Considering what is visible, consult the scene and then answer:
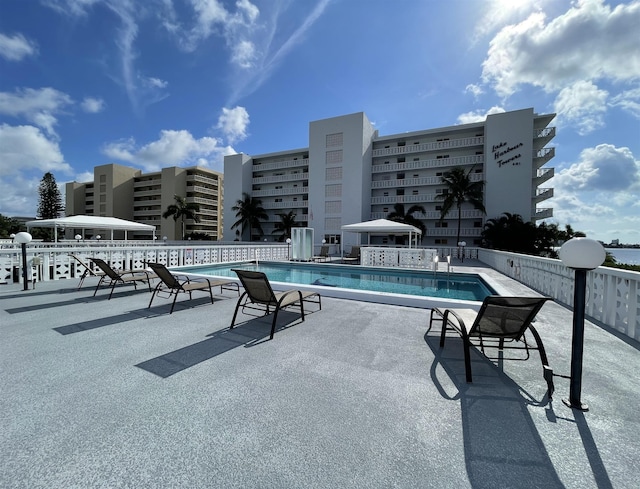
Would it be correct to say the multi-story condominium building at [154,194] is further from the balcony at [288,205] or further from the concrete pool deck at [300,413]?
the concrete pool deck at [300,413]

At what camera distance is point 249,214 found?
39.7 m

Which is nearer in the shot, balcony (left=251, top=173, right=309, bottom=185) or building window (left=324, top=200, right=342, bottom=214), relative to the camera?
building window (left=324, top=200, right=342, bottom=214)

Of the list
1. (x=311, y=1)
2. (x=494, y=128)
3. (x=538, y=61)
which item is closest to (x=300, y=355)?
(x=311, y=1)

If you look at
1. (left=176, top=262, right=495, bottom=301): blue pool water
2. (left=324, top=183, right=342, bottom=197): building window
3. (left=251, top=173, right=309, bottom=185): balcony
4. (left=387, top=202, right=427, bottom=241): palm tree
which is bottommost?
(left=176, top=262, right=495, bottom=301): blue pool water

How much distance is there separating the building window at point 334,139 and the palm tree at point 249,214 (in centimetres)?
1362

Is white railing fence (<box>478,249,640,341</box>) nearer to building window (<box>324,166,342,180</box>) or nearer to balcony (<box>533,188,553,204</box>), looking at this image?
building window (<box>324,166,342,180</box>)

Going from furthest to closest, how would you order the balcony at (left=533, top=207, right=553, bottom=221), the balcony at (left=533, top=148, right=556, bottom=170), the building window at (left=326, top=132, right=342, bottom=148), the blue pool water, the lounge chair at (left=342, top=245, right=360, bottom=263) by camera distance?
the building window at (left=326, top=132, right=342, bottom=148), the balcony at (left=533, top=207, right=553, bottom=221), the balcony at (left=533, top=148, right=556, bottom=170), the lounge chair at (left=342, top=245, right=360, bottom=263), the blue pool water

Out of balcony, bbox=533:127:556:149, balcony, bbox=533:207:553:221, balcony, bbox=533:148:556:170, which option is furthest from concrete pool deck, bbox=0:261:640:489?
balcony, bbox=533:127:556:149

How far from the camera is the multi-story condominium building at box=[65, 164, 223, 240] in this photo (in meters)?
56.9

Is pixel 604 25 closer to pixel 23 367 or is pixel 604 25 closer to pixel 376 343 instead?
pixel 376 343

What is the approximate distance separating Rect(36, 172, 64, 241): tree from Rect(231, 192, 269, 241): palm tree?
127 ft

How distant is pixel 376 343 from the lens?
351 centimetres

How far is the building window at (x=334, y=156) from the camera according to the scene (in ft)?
113

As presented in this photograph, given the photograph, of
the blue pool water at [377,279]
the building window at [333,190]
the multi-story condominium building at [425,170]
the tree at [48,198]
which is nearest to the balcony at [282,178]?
the multi-story condominium building at [425,170]
